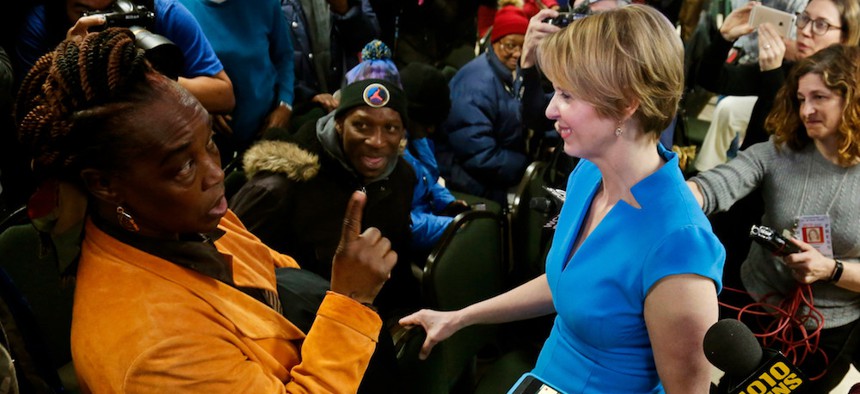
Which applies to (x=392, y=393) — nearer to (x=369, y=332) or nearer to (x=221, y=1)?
(x=369, y=332)

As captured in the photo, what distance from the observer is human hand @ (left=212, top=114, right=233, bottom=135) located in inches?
107

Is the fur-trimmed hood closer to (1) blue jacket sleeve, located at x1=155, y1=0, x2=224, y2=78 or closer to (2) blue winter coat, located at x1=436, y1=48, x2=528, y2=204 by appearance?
(1) blue jacket sleeve, located at x1=155, y1=0, x2=224, y2=78

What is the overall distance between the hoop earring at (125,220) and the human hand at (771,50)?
273 cm

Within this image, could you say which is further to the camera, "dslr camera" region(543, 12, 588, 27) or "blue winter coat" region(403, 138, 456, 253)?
"blue winter coat" region(403, 138, 456, 253)

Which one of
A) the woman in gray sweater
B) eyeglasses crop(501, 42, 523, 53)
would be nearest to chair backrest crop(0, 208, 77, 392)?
the woman in gray sweater

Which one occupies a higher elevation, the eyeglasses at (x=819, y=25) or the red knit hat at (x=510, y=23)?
the eyeglasses at (x=819, y=25)

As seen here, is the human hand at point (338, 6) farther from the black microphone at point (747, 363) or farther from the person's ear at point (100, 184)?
the black microphone at point (747, 363)

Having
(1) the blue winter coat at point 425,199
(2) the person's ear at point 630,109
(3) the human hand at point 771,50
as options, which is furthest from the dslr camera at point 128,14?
(3) the human hand at point 771,50

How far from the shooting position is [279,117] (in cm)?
299

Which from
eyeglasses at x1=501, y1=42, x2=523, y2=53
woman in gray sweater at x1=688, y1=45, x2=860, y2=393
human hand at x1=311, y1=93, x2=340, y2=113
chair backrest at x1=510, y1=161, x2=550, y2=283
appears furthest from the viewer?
eyeglasses at x1=501, y1=42, x2=523, y2=53

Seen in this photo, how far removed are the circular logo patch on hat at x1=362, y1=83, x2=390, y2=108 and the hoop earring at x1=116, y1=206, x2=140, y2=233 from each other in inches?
54.7

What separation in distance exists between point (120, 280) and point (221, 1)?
77.1 inches

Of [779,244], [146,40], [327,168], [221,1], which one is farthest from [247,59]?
[779,244]

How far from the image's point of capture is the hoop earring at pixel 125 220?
1.06 m
